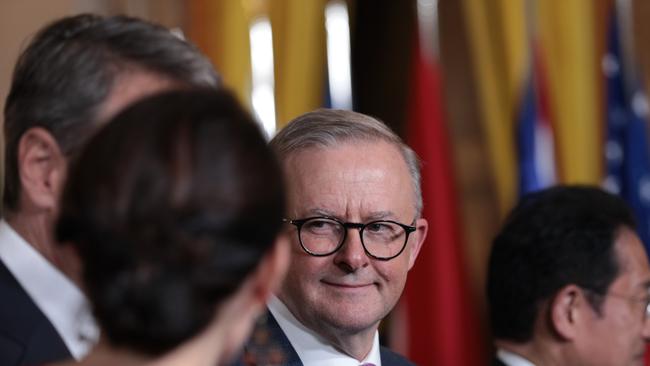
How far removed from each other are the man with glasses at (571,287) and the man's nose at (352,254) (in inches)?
35.7

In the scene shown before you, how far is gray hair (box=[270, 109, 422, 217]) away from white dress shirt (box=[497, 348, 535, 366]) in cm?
77

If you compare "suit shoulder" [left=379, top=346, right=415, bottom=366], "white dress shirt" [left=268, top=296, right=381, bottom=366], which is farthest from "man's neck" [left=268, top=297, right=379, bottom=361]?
"suit shoulder" [left=379, top=346, right=415, bottom=366]

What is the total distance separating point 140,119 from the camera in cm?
122

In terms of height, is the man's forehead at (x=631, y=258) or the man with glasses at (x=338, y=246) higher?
the man with glasses at (x=338, y=246)

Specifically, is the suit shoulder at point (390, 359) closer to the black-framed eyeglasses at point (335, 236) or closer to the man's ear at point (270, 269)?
the black-framed eyeglasses at point (335, 236)

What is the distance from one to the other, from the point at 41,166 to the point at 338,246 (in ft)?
2.63

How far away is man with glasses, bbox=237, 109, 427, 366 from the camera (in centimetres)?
242

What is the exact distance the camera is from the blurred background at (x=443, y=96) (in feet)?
17.0

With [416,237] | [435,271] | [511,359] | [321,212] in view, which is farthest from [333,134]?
[435,271]

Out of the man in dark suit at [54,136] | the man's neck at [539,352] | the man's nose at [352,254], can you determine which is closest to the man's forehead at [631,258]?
the man's neck at [539,352]

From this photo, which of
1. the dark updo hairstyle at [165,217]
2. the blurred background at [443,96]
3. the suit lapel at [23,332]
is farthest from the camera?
the blurred background at [443,96]

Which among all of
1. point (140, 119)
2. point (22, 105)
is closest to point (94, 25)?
point (22, 105)

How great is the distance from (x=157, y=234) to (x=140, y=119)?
13 cm

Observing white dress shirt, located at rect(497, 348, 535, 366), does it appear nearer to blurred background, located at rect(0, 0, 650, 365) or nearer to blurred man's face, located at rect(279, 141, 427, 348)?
blurred man's face, located at rect(279, 141, 427, 348)
